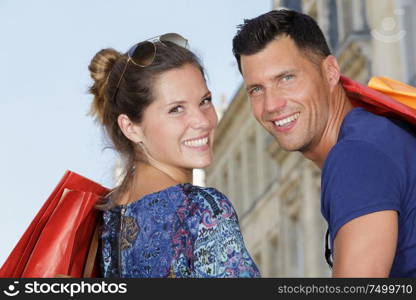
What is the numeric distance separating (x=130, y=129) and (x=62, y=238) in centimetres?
64

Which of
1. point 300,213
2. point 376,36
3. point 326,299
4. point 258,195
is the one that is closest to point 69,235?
point 326,299

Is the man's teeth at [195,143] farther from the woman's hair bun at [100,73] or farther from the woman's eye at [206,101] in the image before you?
the woman's hair bun at [100,73]

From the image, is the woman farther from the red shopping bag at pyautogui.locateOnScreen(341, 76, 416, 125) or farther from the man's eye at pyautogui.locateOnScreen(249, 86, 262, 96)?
the red shopping bag at pyautogui.locateOnScreen(341, 76, 416, 125)

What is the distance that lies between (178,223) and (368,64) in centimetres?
2109

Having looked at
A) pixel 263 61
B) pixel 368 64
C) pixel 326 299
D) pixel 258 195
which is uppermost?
pixel 263 61

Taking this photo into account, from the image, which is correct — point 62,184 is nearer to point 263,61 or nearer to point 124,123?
point 124,123

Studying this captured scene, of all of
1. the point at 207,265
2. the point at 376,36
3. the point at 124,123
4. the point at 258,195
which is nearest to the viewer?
the point at 207,265

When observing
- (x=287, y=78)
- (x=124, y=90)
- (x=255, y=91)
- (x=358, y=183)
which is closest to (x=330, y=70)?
(x=287, y=78)

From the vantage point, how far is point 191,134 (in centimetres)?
529

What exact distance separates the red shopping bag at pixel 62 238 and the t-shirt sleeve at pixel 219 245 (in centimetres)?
57

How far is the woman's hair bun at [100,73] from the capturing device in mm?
5582

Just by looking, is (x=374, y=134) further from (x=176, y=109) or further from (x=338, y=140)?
(x=176, y=109)

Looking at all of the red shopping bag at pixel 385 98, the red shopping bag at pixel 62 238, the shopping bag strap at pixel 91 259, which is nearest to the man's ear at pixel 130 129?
the red shopping bag at pixel 62 238

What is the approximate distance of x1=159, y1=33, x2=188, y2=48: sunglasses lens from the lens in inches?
215
